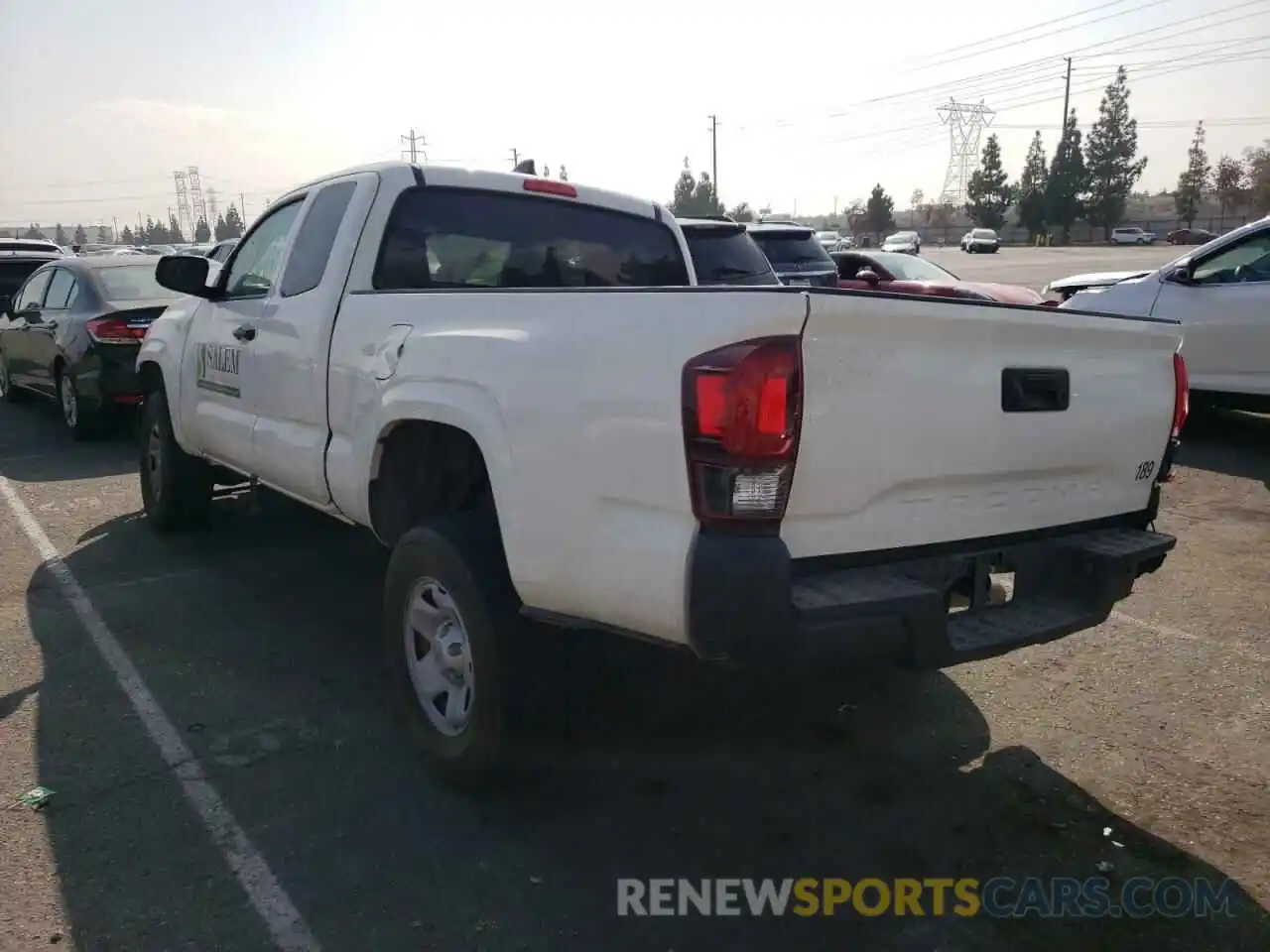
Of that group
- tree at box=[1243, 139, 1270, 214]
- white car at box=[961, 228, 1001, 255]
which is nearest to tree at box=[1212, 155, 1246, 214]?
tree at box=[1243, 139, 1270, 214]

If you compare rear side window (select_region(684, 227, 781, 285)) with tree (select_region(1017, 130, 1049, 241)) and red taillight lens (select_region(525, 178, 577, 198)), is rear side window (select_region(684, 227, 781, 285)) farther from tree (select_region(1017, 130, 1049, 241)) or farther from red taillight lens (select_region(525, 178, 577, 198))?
tree (select_region(1017, 130, 1049, 241))

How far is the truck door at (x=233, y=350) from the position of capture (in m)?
4.93

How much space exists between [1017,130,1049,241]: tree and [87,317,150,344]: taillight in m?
81.9

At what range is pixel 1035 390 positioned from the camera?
3.05m

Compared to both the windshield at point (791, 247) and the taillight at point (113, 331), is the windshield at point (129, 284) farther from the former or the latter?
the windshield at point (791, 247)

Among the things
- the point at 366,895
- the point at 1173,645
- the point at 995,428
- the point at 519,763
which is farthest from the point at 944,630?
the point at 1173,645

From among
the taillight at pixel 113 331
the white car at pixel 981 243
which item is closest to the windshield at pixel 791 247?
the taillight at pixel 113 331

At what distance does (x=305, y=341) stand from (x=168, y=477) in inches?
94.3

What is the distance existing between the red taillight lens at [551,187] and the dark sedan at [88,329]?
5.29 meters

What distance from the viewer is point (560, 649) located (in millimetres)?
3203

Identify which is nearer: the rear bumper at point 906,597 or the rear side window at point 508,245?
the rear bumper at point 906,597

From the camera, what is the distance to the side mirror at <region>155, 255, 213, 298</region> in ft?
17.5

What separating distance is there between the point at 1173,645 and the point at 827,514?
2.84 metres

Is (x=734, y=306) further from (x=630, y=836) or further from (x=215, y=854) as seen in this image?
(x=215, y=854)
